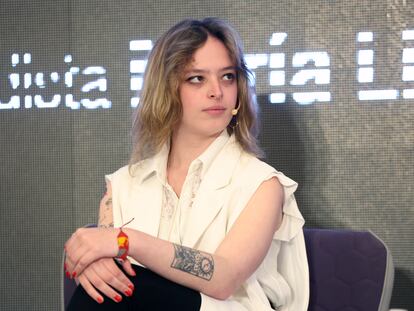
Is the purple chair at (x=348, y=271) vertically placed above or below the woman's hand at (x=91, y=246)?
below

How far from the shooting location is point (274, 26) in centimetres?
228

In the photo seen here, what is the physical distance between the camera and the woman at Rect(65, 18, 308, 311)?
5.21 ft

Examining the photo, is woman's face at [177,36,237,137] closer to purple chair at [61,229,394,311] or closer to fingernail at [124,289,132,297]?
purple chair at [61,229,394,311]

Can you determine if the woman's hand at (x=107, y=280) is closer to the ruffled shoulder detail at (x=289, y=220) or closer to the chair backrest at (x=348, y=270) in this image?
the ruffled shoulder detail at (x=289, y=220)

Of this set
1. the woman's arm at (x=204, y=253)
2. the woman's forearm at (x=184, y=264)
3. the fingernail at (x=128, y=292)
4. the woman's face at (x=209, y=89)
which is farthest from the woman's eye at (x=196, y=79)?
the fingernail at (x=128, y=292)

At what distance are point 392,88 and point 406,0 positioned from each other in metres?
0.29

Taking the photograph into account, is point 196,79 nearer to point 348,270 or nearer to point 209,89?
point 209,89

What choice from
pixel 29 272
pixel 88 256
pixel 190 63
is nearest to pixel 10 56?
pixel 29 272

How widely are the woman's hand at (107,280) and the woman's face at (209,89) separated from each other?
49 centimetres

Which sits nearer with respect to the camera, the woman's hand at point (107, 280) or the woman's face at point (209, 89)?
the woman's hand at point (107, 280)

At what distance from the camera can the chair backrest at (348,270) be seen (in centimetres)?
181

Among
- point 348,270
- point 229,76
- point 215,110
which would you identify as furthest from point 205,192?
point 348,270

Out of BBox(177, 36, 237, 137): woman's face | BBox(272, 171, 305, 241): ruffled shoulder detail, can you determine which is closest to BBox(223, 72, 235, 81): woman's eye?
BBox(177, 36, 237, 137): woman's face

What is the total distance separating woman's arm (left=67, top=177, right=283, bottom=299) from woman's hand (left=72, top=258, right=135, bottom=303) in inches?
0.8
